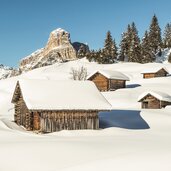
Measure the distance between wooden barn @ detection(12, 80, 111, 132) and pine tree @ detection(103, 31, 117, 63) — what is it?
2725 inches

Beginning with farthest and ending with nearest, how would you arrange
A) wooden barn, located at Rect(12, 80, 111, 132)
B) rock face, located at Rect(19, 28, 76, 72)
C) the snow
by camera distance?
the snow < rock face, located at Rect(19, 28, 76, 72) < wooden barn, located at Rect(12, 80, 111, 132)

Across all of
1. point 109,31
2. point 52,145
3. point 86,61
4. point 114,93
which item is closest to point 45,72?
point 86,61

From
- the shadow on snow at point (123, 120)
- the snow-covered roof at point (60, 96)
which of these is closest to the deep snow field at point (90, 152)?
the shadow on snow at point (123, 120)

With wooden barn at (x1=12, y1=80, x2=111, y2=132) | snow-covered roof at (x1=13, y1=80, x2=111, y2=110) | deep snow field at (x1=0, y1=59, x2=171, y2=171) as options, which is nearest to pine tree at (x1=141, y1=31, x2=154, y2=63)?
deep snow field at (x1=0, y1=59, x2=171, y2=171)

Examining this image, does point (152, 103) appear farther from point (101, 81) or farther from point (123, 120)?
point (101, 81)

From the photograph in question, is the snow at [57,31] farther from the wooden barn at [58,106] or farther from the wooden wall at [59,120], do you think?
the wooden wall at [59,120]

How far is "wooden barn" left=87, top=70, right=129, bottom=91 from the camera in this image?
65750mm

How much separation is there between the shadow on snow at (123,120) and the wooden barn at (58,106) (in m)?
3.02

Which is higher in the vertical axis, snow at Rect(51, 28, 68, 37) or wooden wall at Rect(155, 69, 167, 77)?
snow at Rect(51, 28, 68, 37)

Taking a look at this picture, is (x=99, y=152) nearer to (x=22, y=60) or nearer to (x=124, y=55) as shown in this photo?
(x=124, y=55)

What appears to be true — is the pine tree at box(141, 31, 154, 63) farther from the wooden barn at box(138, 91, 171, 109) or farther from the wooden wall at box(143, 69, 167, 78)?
the wooden barn at box(138, 91, 171, 109)

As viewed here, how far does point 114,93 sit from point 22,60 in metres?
117

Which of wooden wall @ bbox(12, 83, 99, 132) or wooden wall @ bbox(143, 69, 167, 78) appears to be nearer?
wooden wall @ bbox(12, 83, 99, 132)

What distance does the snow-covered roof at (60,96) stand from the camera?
30344 millimetres
